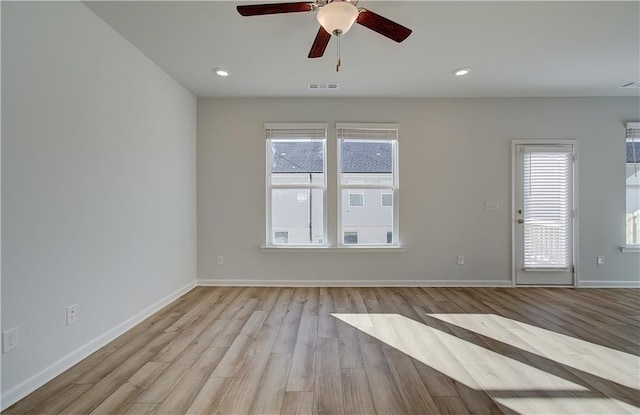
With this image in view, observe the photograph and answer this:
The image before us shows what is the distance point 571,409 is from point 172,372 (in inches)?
100

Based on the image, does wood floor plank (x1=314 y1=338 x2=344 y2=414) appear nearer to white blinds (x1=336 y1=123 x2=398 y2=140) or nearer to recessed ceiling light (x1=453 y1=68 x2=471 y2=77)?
white blinds (x1=336 y1=123 x2=398 y2=140)

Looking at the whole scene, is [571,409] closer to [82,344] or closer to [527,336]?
[527,336]

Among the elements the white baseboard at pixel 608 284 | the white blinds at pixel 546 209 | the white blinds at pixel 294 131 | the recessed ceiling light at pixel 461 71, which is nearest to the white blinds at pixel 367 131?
the white blinds at pixel 294 131

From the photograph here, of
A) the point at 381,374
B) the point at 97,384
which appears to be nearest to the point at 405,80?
the point at 381,374

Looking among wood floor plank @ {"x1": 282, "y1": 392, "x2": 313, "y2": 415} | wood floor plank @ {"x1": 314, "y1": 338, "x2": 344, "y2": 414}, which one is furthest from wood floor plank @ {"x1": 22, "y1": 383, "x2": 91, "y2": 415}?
wood floor plank @ {"x1": 314, "y1": 338, "x2": 344, "y2": 414}

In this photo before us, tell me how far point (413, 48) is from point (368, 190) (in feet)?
6.29

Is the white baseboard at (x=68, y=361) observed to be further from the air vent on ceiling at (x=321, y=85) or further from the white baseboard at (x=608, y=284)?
the white baseboard at (x=608, y=284)

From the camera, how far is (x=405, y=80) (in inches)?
135

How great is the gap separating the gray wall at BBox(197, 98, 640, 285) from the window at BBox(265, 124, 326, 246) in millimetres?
150

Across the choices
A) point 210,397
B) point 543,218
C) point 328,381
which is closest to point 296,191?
point 328,381

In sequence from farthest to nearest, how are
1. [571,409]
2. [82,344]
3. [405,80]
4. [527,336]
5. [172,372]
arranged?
[405,80] → [527,336] → [82,344] → [172,372] → [571,409]

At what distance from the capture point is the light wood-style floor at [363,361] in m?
1.63

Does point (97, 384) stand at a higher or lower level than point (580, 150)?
lower

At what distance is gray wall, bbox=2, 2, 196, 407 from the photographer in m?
1.66
